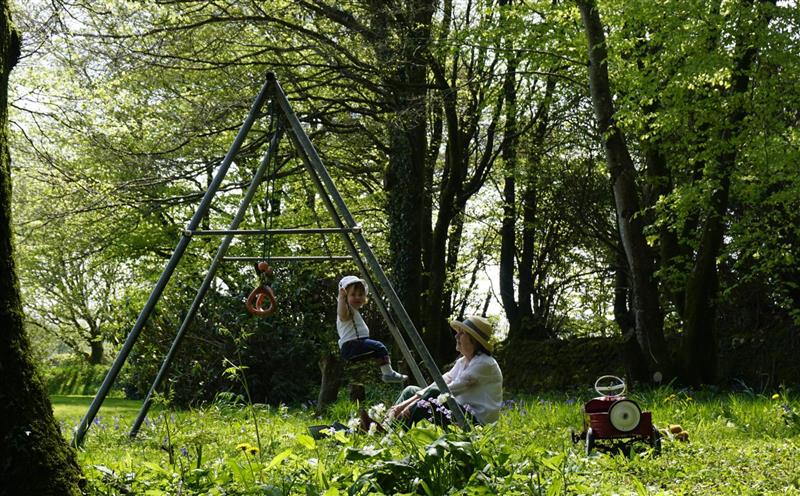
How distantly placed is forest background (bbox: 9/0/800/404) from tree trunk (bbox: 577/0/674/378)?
1.1 inches

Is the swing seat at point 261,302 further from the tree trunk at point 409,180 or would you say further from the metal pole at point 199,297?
the tree trunk at point 409,180

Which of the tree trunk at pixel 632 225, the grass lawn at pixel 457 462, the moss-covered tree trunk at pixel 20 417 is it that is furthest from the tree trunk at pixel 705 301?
the moss-covered tree trunk at pixel 20 417

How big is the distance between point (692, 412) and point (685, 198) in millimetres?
3201

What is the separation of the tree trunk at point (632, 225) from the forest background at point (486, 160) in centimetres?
3

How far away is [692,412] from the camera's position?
754 cm

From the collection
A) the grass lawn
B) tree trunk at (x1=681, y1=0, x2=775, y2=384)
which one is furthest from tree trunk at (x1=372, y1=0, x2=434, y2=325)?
the grass lawn

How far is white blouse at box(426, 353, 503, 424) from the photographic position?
20.7ft

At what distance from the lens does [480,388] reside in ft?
20.9

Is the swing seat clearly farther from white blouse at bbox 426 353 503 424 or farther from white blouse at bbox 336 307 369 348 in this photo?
white blouse at bbox 426 353 503 424

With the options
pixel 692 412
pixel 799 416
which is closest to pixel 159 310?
pixel 692 412

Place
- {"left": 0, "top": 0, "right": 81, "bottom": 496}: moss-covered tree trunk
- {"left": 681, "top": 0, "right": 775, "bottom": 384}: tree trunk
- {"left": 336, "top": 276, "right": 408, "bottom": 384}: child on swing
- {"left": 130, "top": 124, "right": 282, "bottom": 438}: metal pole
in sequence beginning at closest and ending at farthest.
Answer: {"left": 0, "top": 0, "right": 81, "bottom": 496}: moss-covered tree trunk, {"left": 130, "top": 124, "right": 282, "bottom": 438}: metal pole, {"left": 336, "top": 276, "right": 408, "bottom": 384}: child on swing, {"left": 681, "top": 0, "right": 775, "bottom": 384}: tree trunk

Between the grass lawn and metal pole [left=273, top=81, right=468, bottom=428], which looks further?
metal pole [left=273, top=81, right=468, bottom=428]

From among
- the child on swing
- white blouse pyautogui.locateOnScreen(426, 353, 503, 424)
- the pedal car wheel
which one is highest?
the child on swing

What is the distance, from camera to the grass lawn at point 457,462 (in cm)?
348
